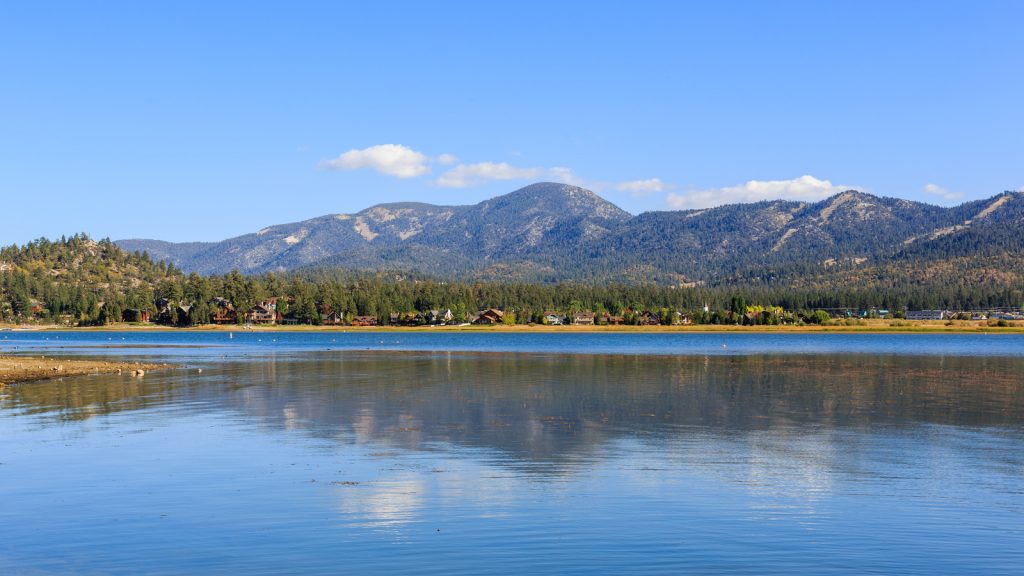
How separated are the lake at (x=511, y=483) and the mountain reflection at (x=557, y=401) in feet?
1.03

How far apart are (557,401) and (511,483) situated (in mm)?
23243

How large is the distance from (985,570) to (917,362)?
8048 centimetres

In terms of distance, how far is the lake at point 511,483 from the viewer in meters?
18.0

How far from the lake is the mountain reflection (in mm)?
314

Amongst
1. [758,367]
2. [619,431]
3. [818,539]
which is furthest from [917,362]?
[818,539]

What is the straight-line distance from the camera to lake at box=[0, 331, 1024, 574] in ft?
59.2

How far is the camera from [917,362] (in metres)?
90.4

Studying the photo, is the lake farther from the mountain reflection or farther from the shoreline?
the shoreline

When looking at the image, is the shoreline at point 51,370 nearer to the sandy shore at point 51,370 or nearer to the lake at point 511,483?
the sandy shore at point 51,370

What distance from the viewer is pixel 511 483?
24938 millimetres

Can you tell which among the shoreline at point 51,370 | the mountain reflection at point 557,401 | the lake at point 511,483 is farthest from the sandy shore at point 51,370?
the lake at point 511,483

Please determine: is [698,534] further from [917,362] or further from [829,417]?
[917,362]

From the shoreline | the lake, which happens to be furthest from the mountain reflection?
the shoreline

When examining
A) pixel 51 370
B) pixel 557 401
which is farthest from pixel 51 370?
pixel 557 401
